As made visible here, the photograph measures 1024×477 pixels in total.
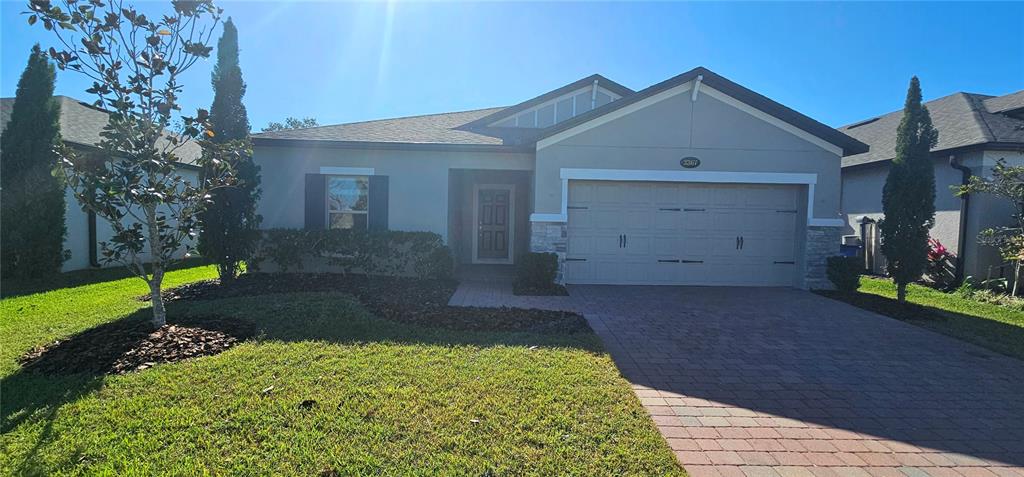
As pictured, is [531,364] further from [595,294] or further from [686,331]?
[595,294]

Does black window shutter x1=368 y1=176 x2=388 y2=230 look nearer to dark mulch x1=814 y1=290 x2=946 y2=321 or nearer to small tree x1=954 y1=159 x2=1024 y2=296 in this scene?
dark mulch x1=814 y1=290 x2=946 y2=321

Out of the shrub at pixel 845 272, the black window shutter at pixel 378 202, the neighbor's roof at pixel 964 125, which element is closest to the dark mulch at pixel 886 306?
the shrub at pixel 845 272

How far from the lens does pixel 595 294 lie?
29.2 ft

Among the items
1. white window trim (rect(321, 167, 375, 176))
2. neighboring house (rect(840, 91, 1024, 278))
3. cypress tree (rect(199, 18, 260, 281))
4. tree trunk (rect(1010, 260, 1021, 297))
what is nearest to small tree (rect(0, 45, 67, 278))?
cypress tree (rect(199, 18, 260, 281))

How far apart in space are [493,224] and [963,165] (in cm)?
1104

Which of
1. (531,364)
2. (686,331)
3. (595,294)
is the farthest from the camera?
(595,294)

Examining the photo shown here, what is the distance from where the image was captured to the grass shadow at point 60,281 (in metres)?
8.45

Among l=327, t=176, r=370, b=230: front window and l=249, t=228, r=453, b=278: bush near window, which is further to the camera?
l=327, t=176, r=370, b=230: front window

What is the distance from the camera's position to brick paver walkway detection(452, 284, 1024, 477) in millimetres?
3178

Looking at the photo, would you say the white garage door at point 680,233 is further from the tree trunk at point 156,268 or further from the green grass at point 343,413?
the tree trunk at point 156,268

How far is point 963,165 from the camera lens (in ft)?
34.3

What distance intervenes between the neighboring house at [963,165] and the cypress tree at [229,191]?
1522 centimetres

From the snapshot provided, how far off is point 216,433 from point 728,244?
9554mm

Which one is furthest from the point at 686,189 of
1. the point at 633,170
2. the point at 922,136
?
the point at 922,136
